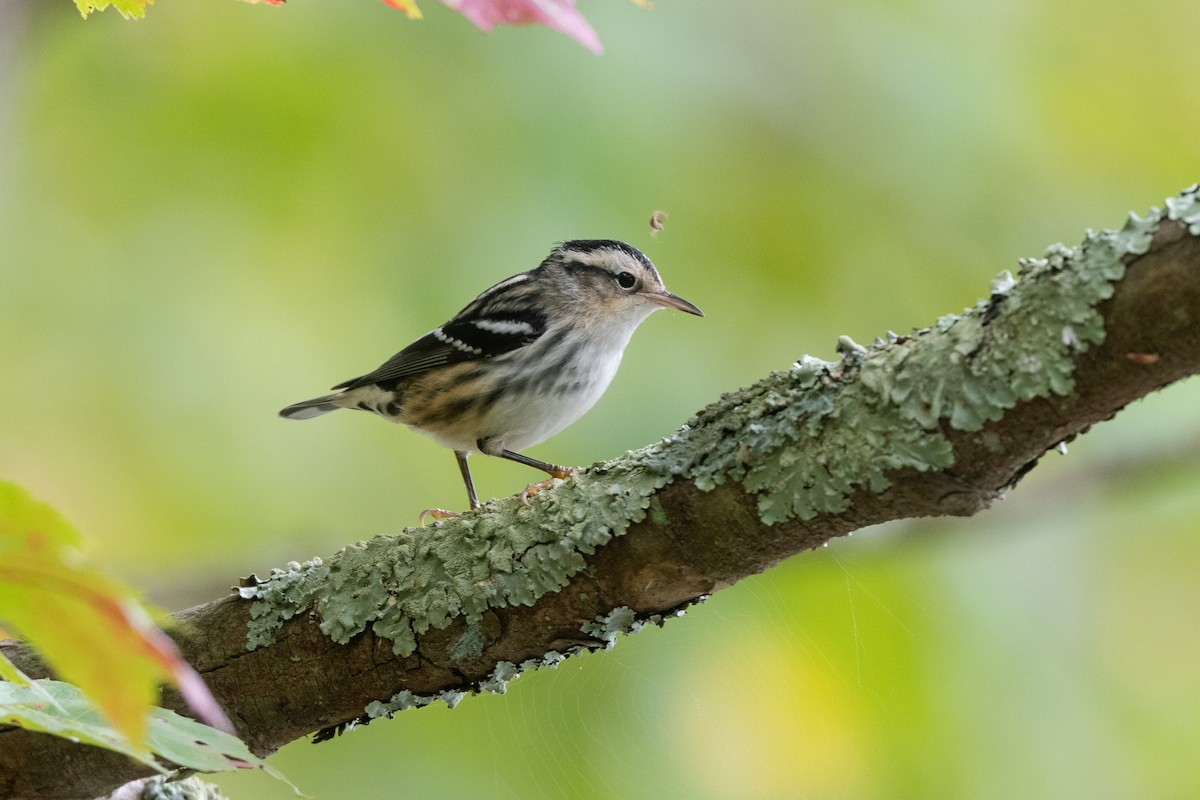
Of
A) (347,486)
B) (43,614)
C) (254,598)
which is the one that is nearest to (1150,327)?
(43,614)

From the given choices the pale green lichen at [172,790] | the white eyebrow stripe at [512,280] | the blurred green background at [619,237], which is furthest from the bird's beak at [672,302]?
the pale green lichen at [172,790]

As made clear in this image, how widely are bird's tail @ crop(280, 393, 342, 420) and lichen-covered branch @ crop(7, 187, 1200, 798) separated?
2.14 m

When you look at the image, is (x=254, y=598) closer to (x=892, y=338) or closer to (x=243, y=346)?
(x=892, y=338)

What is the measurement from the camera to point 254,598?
118 inches

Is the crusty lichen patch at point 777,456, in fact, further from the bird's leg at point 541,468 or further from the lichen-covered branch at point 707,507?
the bird's leg at point 541,468

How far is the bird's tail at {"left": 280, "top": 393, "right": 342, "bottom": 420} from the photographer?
5.14 metres

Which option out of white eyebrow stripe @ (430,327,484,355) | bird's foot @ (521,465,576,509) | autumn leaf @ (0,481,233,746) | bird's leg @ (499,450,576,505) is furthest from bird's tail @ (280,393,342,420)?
autumn leaf @ (0,481,233,746)

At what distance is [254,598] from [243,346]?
306cm

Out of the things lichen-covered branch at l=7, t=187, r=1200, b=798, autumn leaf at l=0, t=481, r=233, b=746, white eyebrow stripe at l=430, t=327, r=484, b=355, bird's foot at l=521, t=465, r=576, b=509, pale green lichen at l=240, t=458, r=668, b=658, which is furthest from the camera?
white eyebrow stripe at l=430, t=327, r=484, b=355

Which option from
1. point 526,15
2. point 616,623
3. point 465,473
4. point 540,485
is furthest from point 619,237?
point 526,15

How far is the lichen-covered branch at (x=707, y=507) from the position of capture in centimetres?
193

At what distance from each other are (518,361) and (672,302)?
29.1 inches

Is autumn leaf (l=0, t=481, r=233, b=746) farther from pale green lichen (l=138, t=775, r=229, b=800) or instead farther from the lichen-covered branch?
pale green lichen (l=138, t=775, r=229, b=800)

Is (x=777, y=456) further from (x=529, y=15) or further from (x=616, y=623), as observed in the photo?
(x=529, y=15)
